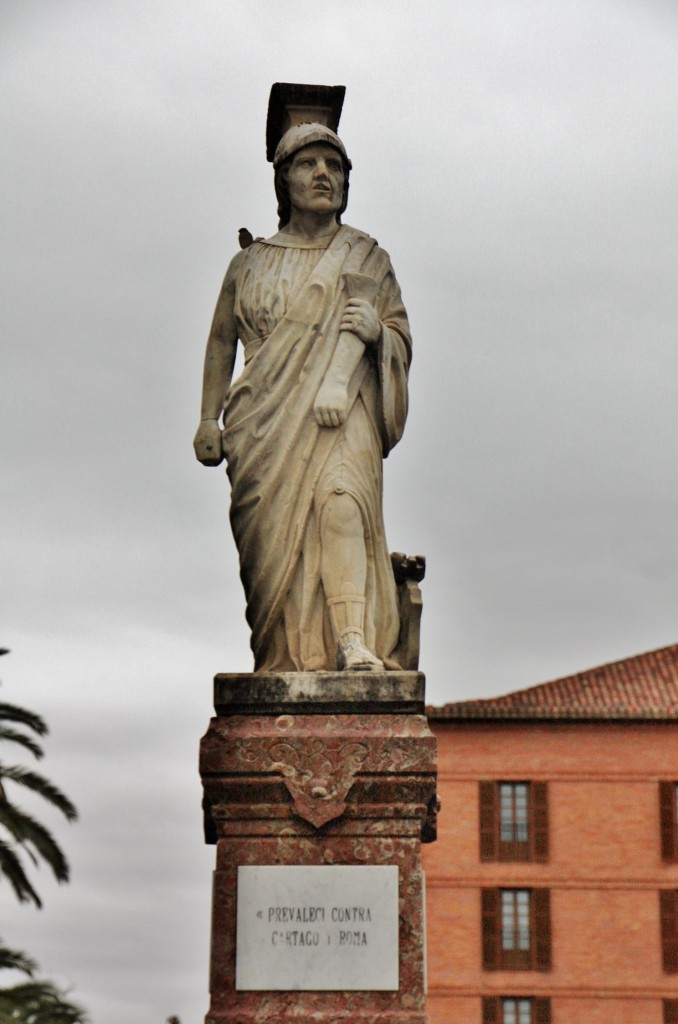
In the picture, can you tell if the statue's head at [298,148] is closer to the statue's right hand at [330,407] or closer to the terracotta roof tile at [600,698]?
the statue's right hand at [330,407]

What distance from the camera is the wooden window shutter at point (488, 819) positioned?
46344 mm

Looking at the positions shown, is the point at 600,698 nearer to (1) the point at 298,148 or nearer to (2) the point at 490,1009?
(2) the point at 490,1009

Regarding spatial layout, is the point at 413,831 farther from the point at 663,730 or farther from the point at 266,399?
the point at 663,730

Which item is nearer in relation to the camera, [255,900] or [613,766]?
[255,900]

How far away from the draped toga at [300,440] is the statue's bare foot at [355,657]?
0.17 meters

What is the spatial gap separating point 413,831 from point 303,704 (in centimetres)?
90

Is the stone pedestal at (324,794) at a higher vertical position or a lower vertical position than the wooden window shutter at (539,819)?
lower

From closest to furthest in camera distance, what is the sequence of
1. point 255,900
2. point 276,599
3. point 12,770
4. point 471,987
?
point 255,900 → point 276,599 → point 12,770 → point 471,987

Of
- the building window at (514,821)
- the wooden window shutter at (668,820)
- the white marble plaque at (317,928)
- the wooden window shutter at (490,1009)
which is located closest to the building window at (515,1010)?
the wooden window shutter at (490,1009)

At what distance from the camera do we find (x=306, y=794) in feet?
29.3

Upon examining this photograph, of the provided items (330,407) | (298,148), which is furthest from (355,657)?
(298,148)

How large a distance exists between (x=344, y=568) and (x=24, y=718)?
13.4m

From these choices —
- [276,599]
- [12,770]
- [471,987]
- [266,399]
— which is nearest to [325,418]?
[266,399]

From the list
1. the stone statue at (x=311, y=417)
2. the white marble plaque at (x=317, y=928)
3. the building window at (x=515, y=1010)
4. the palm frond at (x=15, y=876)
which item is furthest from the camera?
the building window at (x=515, y=1010)
